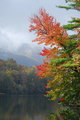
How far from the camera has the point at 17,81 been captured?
444ft

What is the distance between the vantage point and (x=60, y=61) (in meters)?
16.6

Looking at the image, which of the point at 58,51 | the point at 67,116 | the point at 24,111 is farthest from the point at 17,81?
the point at 58,51

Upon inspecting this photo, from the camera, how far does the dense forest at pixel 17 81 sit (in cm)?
11952

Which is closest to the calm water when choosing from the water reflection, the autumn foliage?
the water reflection

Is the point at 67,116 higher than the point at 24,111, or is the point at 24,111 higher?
the point at 67,116

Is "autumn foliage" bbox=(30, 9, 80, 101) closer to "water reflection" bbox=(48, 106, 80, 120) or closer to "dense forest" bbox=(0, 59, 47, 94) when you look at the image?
"water reflection" bbox=(48, 106, 80, 120)

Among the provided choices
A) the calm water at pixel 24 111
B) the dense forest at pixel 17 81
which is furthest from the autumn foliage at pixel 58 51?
the dense forest at pixel 17 81

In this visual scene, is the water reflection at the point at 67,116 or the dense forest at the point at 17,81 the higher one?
the dense forest at the point at 17,81

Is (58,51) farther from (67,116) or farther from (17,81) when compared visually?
(17,81)

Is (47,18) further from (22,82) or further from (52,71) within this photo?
(22,82)

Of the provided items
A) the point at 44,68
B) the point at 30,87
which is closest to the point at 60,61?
the point at 44,68

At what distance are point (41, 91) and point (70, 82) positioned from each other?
125982mm

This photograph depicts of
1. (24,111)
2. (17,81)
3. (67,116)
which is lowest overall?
(24,111)

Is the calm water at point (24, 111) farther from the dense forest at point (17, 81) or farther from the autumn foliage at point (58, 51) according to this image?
the dense forest at point (17, 81)
